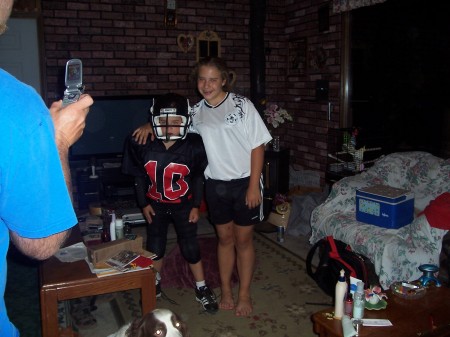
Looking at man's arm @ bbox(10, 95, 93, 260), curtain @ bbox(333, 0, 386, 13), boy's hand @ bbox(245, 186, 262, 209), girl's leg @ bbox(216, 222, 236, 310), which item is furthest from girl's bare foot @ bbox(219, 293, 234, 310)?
curtain @ bbox(333, 0, 386, 13)

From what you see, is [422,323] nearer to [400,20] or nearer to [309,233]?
[309,233]

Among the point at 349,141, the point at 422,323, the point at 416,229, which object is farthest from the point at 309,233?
the point at 422,323

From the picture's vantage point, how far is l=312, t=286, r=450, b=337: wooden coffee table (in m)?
1.93

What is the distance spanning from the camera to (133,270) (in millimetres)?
2240

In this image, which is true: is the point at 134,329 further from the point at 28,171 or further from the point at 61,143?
the point at 28,171

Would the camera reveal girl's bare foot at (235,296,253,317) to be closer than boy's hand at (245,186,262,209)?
No

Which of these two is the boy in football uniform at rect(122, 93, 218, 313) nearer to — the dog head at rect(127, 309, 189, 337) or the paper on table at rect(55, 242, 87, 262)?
the paper on table at rect(55, 242, 87, 262)

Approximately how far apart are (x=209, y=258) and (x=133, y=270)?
1.50 meters

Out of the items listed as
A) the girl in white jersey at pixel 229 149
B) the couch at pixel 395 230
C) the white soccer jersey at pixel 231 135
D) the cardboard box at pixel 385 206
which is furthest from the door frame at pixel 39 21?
the cardboard box at pixel 385 206

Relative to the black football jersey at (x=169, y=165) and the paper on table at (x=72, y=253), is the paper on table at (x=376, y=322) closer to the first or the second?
the black football jersey at (x=169, y=165)

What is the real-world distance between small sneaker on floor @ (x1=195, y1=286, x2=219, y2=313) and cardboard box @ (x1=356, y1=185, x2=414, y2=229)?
1267 millimetres

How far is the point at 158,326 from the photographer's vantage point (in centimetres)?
165

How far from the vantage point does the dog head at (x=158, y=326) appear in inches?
64.7

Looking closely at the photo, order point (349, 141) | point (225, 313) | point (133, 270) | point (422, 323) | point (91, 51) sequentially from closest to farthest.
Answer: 1. point (422, 323)
2. point (133, 270)
3. point (225, 313)
4. point (349, 141)
5. point (91, 51)
